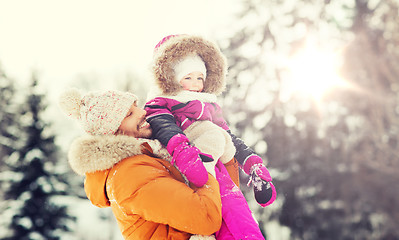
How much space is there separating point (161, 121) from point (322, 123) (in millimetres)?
11485

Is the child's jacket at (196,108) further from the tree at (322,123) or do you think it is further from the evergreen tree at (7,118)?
the evergreen tree at (7,118)

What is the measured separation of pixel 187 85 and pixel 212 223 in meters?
0.87

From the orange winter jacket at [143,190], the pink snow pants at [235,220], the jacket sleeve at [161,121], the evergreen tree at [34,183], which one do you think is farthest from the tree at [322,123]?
the orange winter jacket at [143,190]

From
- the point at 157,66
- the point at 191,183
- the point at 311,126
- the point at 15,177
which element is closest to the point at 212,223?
the point at 191,183

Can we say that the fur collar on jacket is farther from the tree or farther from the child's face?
the tree

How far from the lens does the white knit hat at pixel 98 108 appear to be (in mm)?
1806

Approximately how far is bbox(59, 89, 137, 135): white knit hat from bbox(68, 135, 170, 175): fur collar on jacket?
63mm

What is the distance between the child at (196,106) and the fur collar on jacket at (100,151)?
0.17m

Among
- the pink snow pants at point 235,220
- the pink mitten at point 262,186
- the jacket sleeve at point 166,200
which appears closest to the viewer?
the jacket sleeve at point 166,200

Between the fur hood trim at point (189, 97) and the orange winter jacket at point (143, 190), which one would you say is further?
the fur hood trim at point (189, 97)

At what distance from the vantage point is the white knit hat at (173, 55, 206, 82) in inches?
82.0

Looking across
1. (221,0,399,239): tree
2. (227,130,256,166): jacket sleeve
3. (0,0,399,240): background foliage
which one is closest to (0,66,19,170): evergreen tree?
(0,0,399,240): background foliage

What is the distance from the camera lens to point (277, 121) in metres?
12.0

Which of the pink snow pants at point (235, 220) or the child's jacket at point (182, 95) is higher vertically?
the child's jacket at point (182, 95)
